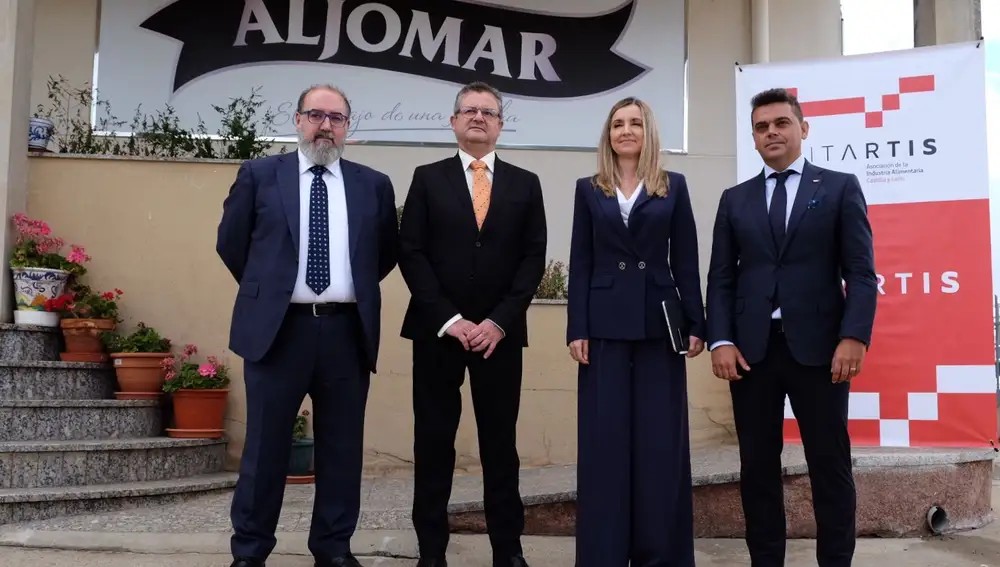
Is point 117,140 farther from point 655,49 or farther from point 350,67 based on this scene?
point 655,49

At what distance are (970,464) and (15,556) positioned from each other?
12.8 feet

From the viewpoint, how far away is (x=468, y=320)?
272 centimetres

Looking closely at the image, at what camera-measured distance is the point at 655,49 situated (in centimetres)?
612

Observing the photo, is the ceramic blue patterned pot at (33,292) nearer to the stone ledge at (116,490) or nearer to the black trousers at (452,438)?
the stone ledge at (116,490)

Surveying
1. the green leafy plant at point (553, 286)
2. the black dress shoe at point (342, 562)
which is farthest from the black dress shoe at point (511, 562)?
the green leafy plant at point (553, 286)

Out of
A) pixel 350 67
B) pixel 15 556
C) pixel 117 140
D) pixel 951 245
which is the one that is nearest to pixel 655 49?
pixel 350 67

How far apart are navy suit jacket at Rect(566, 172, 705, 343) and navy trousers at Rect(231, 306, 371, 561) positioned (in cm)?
76

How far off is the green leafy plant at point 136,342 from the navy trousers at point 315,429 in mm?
1771

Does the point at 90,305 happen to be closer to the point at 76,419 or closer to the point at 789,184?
the point at 76,419

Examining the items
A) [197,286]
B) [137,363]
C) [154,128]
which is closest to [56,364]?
[137,363]

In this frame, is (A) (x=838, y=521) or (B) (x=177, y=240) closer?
(A) (x=838, y=521)

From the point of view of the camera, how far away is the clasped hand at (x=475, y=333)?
2.65 metres

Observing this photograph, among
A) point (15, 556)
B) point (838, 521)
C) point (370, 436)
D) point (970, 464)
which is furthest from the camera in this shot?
point (370, 436)

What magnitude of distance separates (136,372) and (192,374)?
28cm
